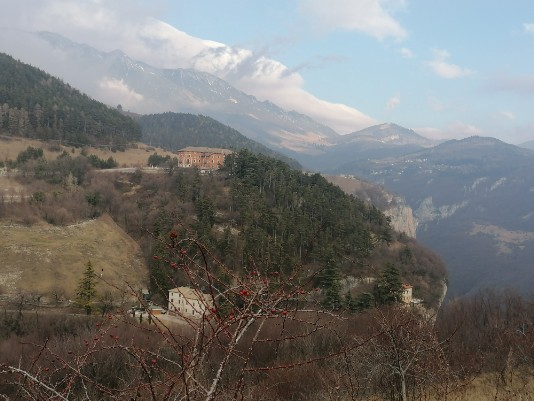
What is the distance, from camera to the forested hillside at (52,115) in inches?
3406

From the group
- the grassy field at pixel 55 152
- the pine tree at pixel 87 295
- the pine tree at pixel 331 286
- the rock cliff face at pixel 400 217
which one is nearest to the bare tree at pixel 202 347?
the pine tree at pixel 87 295

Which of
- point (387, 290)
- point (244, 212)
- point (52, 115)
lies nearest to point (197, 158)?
point (52, 115)

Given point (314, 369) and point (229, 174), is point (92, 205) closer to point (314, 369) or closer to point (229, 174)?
point (229, 174)

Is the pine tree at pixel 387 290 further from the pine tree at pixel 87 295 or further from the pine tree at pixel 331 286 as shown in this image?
the pine tree at pixel 87 295

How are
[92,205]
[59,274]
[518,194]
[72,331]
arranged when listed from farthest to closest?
[518,194], [92,205], [59,274], [72,331]

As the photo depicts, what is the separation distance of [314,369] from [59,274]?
31.4m

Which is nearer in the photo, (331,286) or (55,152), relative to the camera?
(331,286)

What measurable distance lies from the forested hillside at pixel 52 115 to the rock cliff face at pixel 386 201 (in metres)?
60.4

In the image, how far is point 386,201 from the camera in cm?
12462

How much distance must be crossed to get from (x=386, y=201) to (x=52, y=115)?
88.7m

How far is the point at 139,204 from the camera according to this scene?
56.2 meters

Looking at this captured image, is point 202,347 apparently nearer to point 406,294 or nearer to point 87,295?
point 87,295

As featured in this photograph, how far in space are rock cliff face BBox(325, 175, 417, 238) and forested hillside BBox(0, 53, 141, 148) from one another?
60413mm

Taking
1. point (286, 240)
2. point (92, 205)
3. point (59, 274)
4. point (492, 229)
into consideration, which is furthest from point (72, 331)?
point (492, 229)
